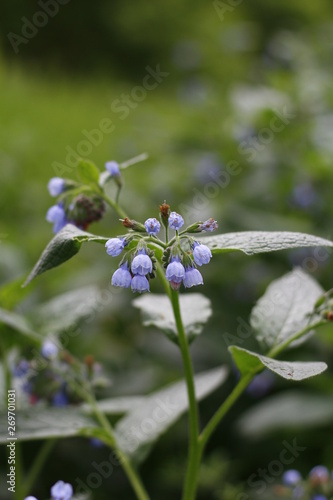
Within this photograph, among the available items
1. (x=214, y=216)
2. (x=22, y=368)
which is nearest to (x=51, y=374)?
(x=22, y=368)

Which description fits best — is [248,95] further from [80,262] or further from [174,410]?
[174,410]

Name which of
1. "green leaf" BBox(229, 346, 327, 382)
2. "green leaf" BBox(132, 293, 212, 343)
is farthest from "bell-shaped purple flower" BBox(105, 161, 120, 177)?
"green leaf" BBox(229, 346, 327, 382)

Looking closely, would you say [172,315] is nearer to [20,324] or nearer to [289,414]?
[20,324]

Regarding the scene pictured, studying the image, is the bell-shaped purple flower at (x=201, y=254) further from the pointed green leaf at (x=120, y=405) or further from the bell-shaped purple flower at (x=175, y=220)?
the pointed green leaf at (x=120, y=405)

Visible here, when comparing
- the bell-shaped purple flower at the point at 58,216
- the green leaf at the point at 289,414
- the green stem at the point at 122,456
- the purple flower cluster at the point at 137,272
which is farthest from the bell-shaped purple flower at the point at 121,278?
the green leaf at the point at 289,414

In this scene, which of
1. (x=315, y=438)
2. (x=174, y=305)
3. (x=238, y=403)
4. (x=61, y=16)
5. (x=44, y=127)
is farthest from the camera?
Result: (x=61, y=16)

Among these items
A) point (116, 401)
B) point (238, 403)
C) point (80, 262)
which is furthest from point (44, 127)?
point (116, 401)
